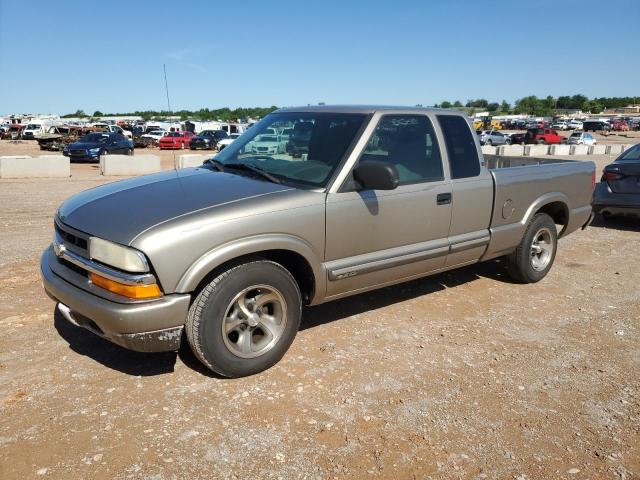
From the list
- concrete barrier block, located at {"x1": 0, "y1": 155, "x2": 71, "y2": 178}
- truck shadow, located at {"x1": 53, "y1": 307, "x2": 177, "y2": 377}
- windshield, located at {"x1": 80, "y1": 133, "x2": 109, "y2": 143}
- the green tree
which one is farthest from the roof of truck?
the green tree

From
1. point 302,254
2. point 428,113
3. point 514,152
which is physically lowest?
point 514,152

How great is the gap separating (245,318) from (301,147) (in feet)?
4.92

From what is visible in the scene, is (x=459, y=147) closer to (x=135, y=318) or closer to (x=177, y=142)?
(x=135, y=318)

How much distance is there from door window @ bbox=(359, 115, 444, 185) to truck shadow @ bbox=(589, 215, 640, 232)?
6.11 metres

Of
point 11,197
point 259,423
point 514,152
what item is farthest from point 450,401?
point 514,152

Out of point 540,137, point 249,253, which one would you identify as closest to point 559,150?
point 540,137

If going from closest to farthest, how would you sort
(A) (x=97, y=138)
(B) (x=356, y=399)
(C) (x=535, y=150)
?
(B) (x=356, y=399) → (A) (x=97, y=138) → (C) (x=535, y=150)

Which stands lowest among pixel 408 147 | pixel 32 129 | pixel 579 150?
pixel 579 150

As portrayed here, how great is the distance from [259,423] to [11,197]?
1019 cm

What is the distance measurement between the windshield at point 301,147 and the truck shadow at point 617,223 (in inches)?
271

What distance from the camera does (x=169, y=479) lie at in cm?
254

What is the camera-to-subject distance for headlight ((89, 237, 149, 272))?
9.78ft

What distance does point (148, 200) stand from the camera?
3.49 m

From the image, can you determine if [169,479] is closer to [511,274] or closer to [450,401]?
[450,401]
